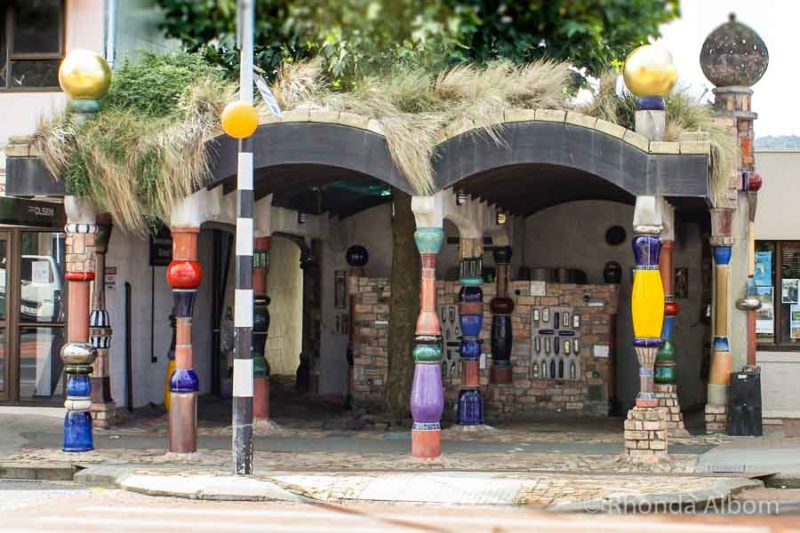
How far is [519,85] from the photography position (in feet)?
44.5

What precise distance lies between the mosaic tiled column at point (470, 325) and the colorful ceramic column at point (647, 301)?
2.62 m

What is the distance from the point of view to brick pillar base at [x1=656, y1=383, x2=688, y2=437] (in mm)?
15406

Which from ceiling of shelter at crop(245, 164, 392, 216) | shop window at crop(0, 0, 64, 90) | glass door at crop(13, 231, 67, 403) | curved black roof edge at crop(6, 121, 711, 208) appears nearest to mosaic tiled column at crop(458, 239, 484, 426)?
ceiling of shelter at crop(245, 164, 392, 216)

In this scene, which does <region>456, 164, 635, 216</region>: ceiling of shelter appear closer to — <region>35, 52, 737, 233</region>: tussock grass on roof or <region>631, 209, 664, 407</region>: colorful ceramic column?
<region>35, 52, 737, 233</region>: tussock grass on roof

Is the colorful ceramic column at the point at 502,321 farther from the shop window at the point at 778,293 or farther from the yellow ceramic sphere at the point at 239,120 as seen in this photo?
the yellow ceramic sphere at the point at 239,120

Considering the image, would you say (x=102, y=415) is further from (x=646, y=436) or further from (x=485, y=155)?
(x=646, y=436)

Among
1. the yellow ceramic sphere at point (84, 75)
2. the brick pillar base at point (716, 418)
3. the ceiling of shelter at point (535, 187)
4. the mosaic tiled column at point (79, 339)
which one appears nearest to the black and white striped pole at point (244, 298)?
the yellow ceramic sphere at point (84, 75)

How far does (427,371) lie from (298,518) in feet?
10.9

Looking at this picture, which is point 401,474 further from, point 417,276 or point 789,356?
point 789,356

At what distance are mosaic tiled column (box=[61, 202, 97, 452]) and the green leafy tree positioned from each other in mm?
2126

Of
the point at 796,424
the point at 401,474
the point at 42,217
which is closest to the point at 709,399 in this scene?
the point at 796,424

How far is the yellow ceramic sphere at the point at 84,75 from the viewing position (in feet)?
45.0

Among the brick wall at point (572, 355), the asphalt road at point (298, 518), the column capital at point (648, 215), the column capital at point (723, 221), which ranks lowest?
the asphalt road at point (298, 518)

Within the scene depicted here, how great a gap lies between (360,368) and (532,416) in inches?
94.0
